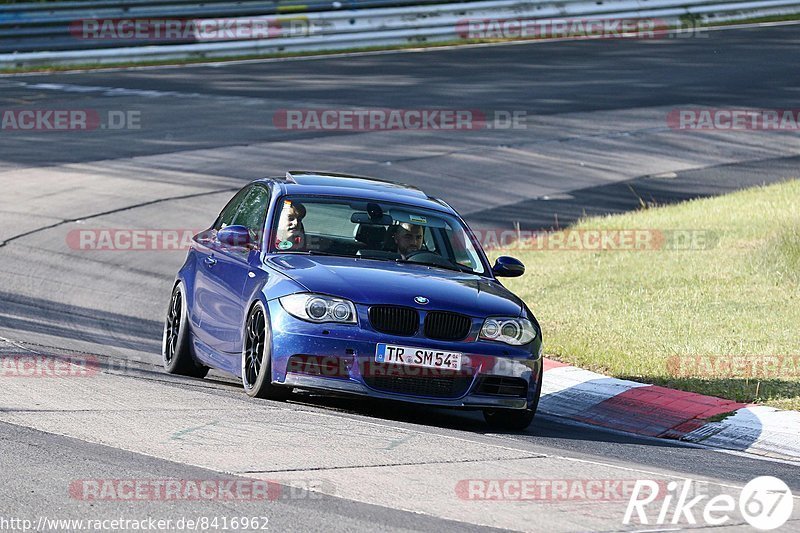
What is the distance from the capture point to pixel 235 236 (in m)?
9.68

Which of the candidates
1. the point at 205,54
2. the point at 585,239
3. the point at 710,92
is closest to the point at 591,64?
the point at 710,92

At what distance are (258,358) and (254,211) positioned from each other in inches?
65.8

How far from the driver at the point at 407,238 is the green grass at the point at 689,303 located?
2.01 m

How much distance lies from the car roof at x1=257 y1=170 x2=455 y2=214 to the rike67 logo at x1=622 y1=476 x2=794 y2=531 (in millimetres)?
3581

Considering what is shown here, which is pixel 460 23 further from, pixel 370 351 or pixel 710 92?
pixel 370 351

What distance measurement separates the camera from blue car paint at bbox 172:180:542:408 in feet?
27.8

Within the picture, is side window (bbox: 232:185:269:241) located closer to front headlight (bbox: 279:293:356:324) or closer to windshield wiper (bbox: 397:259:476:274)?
windshield wiper (bbox: 397:259:476:274)

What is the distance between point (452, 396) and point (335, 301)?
2.96ft

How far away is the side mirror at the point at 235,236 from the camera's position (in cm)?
965

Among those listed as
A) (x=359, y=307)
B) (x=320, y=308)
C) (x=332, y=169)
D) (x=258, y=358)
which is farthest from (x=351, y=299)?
(x=332, y=169)
